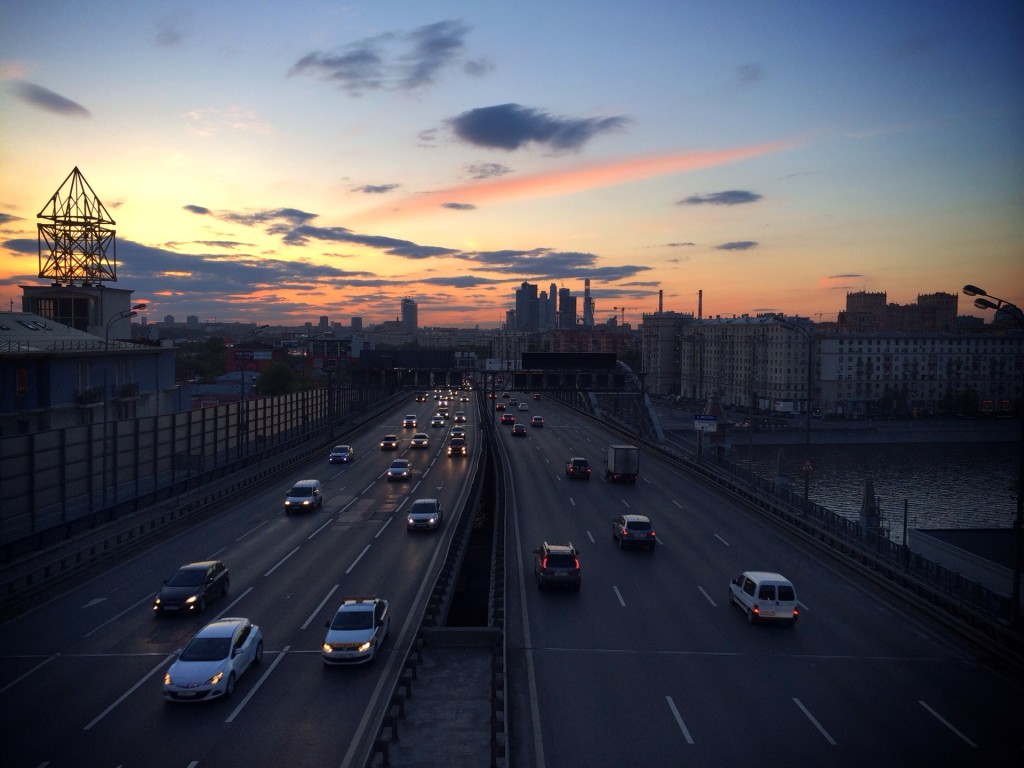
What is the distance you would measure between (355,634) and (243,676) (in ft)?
7.79

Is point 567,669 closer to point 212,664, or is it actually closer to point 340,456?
point 212,664

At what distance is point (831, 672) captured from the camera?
54.3 feet

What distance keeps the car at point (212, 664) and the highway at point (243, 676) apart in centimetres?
29

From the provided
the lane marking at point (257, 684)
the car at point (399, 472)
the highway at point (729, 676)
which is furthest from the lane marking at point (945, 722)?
the car at point (399, 472)

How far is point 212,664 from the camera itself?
47.7 feet

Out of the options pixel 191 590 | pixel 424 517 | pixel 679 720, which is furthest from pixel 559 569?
pixel 191 590

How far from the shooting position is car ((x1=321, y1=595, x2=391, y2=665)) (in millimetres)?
16219

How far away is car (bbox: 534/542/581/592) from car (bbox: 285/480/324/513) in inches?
603

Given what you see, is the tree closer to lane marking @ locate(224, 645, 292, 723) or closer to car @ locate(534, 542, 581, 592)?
car @ locate(534, 542, 581, 592)

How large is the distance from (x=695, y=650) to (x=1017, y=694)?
6.41 meters

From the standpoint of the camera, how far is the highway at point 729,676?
12.9m

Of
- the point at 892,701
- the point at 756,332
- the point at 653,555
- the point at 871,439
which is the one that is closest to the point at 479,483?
the point at 653,555

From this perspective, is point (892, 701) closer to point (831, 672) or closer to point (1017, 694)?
point (831, 672)

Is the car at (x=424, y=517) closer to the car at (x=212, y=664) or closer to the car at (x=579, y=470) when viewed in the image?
the car at (x=212, y=664)
